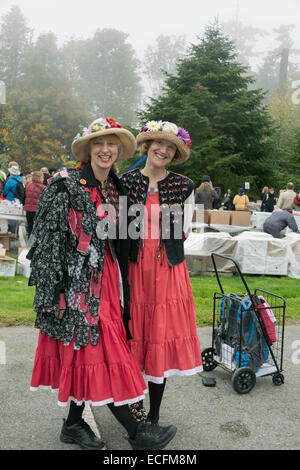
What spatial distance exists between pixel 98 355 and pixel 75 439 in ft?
2.00

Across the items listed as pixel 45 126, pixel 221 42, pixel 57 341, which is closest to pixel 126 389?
pixel 57 341

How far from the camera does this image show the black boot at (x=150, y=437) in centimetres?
267

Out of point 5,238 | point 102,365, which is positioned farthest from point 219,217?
point 102,365

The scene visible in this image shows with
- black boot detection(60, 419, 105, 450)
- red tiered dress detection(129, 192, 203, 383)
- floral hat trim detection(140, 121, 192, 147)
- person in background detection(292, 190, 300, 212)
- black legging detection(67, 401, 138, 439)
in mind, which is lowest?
black boot detection(60, 419, 105, 450)

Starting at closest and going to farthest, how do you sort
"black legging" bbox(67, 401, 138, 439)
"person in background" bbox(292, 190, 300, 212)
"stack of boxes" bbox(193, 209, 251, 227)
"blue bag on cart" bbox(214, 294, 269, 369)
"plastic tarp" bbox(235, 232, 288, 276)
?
"black legging" bbox(67, 401, 138, 439) < "blue bag on cart" bbox(214, 294, 269, 369) < "plastic tarp" bbox(235, 232, 288, 276) < "stack of boxes" bbox(193, 209, 251, 227) < "person in background" bbox(292, 190, 300, 212)

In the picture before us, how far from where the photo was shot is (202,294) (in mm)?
6926

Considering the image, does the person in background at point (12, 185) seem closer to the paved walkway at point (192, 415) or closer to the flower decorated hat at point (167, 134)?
the paved walkway at point (192, 415)

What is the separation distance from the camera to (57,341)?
2.64 metres

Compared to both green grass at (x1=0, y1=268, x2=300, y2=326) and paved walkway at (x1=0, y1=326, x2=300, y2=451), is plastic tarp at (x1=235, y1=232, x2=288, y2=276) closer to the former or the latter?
green grass at (x1=0, y1=268, x2=300, y2=326)

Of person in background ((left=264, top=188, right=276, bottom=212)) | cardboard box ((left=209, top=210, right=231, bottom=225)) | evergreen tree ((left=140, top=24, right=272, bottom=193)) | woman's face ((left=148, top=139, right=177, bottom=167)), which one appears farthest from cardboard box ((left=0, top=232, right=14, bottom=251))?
evergreen tree ((left=140, top=24, right=272, bottom=193))

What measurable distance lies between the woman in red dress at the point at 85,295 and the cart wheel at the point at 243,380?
1.01m

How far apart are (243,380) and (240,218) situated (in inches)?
366

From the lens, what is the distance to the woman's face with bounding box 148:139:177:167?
294 centimetres
